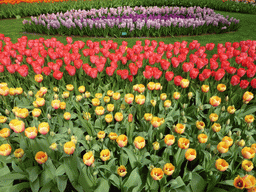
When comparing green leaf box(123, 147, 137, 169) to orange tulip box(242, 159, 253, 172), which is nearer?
orange tulip box(242, 159, 253, 172)

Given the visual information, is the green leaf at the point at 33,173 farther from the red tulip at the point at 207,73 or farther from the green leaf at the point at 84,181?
the red tulip at the point at 207,73

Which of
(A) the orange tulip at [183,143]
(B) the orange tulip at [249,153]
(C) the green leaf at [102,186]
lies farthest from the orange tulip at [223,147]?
(C) the green leaf at [102,186]

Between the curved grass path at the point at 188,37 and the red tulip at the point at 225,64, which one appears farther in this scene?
the curved grass path at the point at 188,37

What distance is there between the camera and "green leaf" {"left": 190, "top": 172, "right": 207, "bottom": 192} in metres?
1.66

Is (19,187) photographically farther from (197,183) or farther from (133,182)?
(197,183)

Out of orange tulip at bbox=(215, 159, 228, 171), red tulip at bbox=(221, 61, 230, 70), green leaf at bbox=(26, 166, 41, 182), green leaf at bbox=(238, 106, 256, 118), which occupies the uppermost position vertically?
red tulip at bbox=(221, 61, 230, 70)

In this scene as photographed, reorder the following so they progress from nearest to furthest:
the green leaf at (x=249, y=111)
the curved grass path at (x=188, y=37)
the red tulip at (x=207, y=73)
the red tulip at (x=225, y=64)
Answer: the green leaf at (x=249, y=111) → the red tulip at (x=207, y=73) → the red tulip at (x=225, y=64) → the curved grass path at (x=188, y=37)

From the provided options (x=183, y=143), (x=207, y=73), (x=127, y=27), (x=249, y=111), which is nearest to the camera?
(x=183, y=143)

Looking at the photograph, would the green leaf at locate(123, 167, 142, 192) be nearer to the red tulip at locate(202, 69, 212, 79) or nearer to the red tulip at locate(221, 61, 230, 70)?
the red tulip at locate(202, 69, 212, 79)

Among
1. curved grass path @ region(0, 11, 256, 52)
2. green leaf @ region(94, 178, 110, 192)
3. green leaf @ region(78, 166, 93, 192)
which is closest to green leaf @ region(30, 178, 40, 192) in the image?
green leaf @ region(78, 166, 93, 192)

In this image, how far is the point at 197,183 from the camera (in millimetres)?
1663

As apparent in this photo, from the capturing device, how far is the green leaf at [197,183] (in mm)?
1662

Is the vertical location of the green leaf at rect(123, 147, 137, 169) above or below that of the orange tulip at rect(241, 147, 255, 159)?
below

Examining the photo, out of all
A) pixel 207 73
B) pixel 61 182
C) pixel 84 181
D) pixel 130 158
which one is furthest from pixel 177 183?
pixel 207 73
